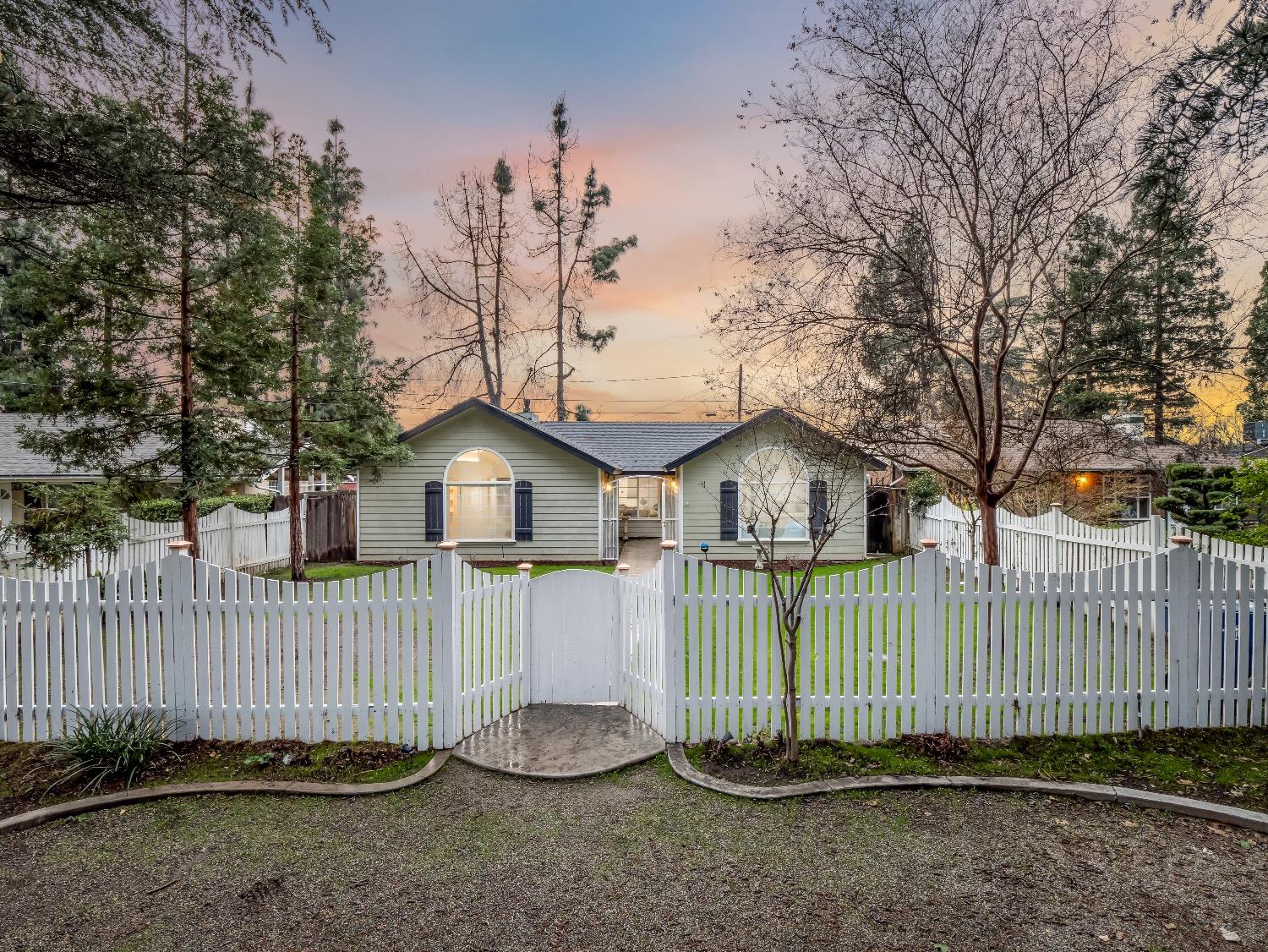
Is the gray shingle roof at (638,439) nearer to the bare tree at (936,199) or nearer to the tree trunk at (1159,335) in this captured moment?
the bare tree at (936,199)

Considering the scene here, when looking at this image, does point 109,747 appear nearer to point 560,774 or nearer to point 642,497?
point 560,774

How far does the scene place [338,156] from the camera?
2191 cm

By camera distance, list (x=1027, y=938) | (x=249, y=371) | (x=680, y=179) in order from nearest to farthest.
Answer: (x=1027, y=938), (x=249, y=371), (x=680, y=179)

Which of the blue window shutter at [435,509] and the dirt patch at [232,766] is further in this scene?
the blue window shutter at [435,509]

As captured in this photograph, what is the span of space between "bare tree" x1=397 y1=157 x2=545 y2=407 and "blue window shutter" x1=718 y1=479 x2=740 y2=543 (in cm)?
1046

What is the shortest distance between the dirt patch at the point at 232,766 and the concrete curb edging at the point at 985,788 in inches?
81.4

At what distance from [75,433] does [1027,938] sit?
1113cm

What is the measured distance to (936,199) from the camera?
5.42m

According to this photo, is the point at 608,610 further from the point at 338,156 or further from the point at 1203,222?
the point at 338,156

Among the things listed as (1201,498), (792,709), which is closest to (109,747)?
(792,709)

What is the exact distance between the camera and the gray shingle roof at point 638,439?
16.1m

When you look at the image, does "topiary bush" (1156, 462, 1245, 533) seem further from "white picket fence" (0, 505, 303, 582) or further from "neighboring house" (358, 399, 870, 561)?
"white picket fence" (0, 505, 303, 582)

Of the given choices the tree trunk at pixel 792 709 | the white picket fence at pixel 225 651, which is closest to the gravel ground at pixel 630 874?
the tree trunk at pixel 792 709

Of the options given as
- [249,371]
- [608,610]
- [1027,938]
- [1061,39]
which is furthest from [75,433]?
[1061,39]
